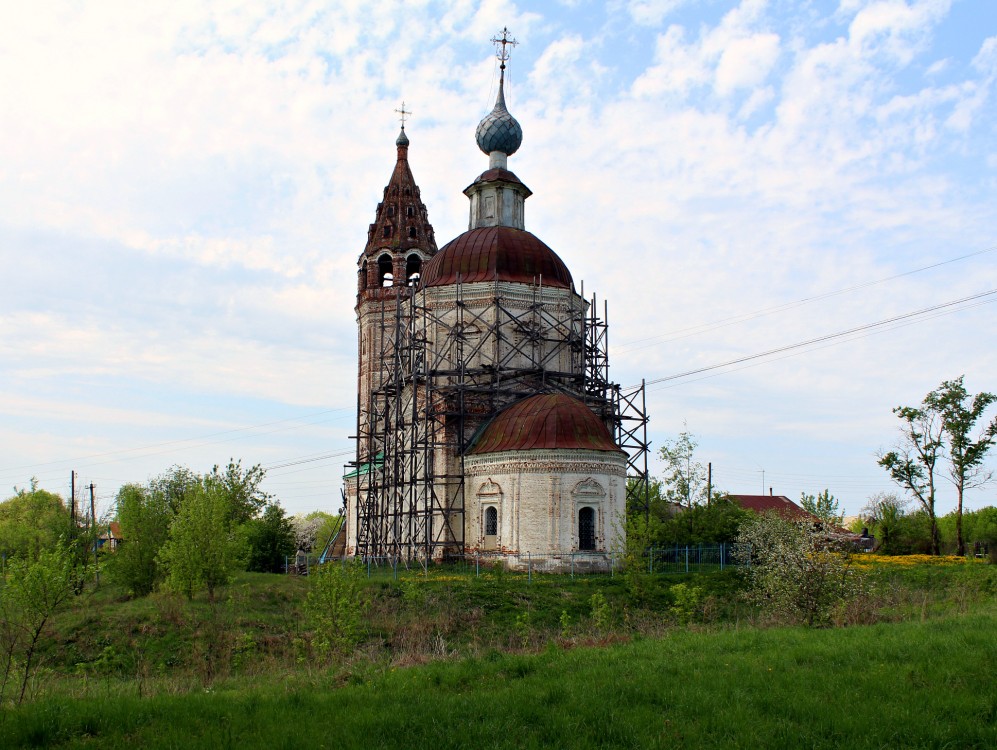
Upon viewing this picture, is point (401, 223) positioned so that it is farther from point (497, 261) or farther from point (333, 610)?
point (333, 610)

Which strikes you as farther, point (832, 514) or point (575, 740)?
point (832, 514)

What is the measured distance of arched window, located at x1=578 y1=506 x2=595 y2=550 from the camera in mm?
26531

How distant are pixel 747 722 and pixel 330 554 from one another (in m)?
33.0

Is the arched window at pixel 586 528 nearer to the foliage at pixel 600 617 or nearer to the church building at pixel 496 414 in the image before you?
the church building at pixel 496 414

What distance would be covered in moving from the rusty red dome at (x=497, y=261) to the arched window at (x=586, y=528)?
952 cm

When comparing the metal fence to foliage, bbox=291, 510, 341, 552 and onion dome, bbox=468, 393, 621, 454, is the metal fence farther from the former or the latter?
foliage, bbox=291, 510, 341, 552

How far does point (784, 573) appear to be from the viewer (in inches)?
587

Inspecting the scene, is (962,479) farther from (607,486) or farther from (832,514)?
(832,514)

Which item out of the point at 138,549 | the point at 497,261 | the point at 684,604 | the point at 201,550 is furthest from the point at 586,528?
the point at 138,549

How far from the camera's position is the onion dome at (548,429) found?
26703 millimetres

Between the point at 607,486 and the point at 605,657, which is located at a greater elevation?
the point at 607,486

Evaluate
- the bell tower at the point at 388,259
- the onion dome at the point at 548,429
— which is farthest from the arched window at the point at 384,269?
the onion dome at the point at 548,429

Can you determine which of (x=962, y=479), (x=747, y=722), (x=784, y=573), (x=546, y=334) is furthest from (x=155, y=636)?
(x=962, y=479)

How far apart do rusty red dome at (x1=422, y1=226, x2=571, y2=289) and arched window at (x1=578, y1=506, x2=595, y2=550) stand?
375 inches
